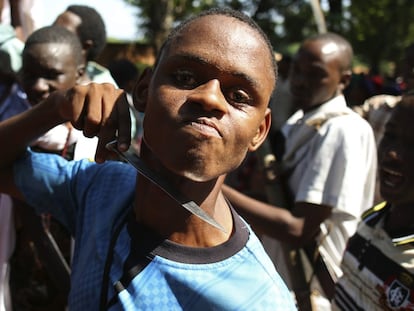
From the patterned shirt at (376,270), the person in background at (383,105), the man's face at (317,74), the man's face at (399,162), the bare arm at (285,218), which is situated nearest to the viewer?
the patterned shirt at (376,270)

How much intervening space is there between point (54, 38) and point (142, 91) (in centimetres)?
95

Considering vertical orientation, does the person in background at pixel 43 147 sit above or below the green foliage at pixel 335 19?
above

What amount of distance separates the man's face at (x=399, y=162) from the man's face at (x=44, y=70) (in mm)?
1277

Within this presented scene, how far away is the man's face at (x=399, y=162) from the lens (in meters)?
1.94

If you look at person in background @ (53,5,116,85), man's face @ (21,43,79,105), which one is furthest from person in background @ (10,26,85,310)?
person in background @ (53,5,116,85)

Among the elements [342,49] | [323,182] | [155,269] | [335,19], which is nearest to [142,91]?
[155,269]

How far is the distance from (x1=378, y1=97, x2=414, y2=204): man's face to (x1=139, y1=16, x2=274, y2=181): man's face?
38.1 inches

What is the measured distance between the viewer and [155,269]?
1128 millimetres

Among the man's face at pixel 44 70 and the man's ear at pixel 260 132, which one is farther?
the man's face at pixel 44 70

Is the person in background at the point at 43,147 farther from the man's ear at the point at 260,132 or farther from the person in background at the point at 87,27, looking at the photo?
the man's ear at the point at 260,132

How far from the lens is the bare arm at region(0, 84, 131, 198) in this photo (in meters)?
1.21

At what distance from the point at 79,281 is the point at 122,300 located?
17 cm

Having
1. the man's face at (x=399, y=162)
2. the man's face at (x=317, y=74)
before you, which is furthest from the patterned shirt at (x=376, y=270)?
the man's face at (x=317, y=74)

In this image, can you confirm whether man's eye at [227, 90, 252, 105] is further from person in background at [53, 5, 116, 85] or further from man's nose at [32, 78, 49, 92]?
person in background at [53, 5, 116, 85]
